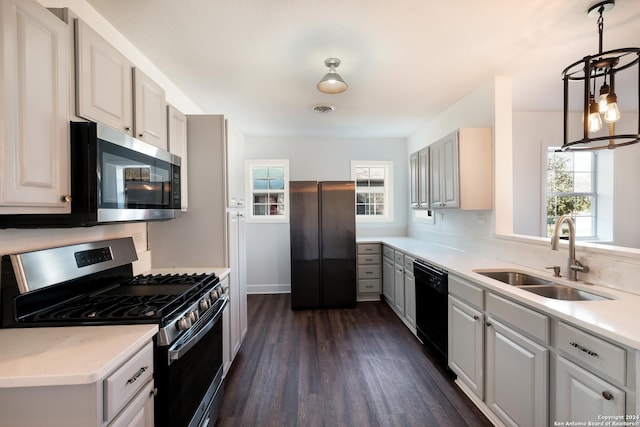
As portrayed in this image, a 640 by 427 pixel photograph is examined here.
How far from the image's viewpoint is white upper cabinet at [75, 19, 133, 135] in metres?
1.27

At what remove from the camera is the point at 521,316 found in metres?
1.54

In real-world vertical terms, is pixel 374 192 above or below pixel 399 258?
above

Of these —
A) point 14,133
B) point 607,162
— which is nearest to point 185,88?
point 14,133

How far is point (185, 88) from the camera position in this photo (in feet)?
9.39

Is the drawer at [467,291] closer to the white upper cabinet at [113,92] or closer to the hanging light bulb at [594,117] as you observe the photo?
the hanging light bulb at [594,117]

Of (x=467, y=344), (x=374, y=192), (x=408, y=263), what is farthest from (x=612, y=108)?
(x=374, y=192)

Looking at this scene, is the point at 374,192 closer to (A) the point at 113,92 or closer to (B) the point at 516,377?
(B) the point at 516,377

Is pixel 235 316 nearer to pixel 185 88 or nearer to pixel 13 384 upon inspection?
pixel 13 384

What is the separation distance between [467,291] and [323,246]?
84.4 inches

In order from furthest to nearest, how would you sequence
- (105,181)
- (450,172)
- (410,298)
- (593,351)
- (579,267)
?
(410,298) < (450,172) < (579,267) < (105,181) < (593,351)

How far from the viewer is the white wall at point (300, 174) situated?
4664 mm

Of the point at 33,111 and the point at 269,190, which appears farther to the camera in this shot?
Answer: the point at 269,190

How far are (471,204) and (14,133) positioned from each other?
3105 millimetres

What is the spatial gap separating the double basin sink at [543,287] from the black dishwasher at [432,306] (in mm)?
→ 371
